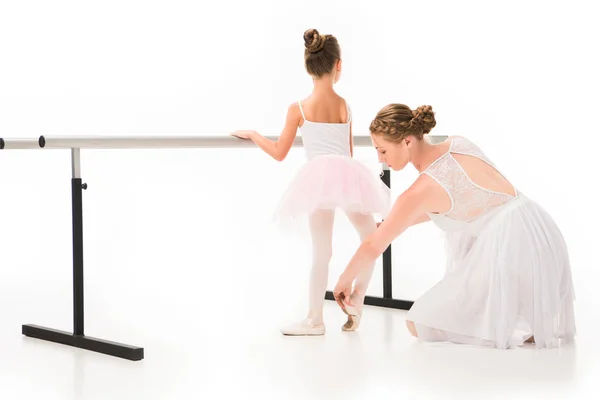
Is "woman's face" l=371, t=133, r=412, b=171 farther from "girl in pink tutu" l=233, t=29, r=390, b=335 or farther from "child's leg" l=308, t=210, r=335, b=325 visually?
"child's leg" l=308, t=210, r=335, b=325

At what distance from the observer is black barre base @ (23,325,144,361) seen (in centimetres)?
419

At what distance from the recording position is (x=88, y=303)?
543cm

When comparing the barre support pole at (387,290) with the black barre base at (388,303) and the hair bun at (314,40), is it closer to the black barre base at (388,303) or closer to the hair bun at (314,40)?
the black barre base at (388,303)

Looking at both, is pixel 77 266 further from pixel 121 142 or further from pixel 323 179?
pixel 323 179

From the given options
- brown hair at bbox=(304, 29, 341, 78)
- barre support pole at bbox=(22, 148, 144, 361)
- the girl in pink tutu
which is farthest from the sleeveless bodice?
barre support pole at bbox=(22, 148, 144, 361)

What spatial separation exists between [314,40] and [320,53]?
0.22 feet

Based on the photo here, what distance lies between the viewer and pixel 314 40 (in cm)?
455

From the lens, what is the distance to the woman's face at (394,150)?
4.37 metres

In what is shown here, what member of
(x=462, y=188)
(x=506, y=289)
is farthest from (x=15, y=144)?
(x=506, y=289)

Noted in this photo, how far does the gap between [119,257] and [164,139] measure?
6.79 ft

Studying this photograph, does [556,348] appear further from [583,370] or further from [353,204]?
[353,204]

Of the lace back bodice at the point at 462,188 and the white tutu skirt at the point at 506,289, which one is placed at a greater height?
the lace back bodice at the point at 462,188

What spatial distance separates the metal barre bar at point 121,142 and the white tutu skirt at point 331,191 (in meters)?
0.36

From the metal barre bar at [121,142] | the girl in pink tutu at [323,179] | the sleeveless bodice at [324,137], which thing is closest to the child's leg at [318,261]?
the girl in pink tutu at [323,179]
